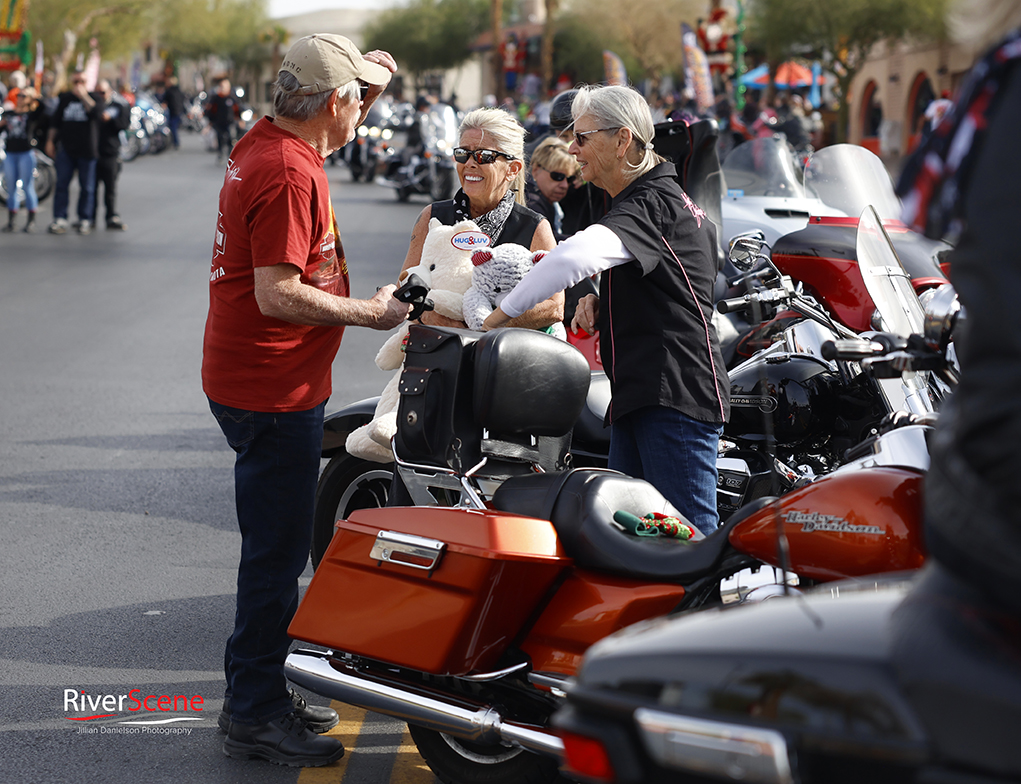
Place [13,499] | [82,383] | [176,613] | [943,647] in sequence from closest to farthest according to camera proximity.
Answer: [943,647] < [176,613] < [13,499] < [82,383]

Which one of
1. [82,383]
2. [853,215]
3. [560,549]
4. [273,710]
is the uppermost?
[853,215]

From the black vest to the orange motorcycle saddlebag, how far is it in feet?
5.81

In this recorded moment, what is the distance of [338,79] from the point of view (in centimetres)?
347

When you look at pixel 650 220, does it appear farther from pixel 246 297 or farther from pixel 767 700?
pixel 767 700

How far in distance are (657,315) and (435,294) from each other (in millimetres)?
938

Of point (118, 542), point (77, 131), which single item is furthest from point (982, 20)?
point (77, 131)

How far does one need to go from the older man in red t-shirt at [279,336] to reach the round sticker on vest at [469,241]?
751mm

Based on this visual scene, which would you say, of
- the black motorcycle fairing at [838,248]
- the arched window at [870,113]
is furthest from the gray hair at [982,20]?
the arched window at [870,113]

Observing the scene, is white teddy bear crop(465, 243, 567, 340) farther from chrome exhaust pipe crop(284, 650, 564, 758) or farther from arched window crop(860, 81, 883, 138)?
arched window crop(860, 81, 883, 138)

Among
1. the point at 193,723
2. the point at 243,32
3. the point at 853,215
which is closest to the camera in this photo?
the point at 193,723

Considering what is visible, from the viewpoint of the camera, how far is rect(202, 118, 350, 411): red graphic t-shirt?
3.33m

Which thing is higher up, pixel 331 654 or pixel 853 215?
pixel 853 215

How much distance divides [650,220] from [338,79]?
99cm

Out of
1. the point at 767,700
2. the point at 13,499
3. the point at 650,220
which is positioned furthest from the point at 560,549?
the point at 13,499
